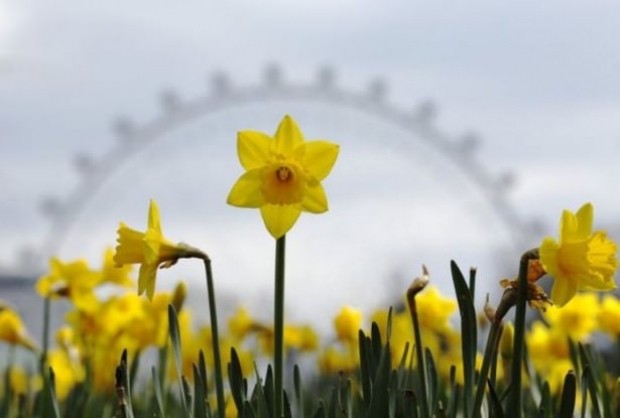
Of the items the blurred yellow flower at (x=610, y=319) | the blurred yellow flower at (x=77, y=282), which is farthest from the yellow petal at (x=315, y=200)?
the blurred yellow flower at (x=610, y=319)

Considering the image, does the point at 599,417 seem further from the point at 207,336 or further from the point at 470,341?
the point at 207,336

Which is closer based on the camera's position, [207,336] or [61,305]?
[207,336]

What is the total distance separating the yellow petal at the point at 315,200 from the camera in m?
1.49

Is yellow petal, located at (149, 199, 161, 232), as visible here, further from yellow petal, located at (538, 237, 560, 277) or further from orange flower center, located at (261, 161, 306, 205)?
yellow petal, located at (538, 237, 560, 277)

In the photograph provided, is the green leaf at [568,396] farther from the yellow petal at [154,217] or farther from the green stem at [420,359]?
the yellow petal at [154,217]

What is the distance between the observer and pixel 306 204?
1.50 m

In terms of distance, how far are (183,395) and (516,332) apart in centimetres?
56

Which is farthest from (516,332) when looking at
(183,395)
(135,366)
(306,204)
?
(135,366)

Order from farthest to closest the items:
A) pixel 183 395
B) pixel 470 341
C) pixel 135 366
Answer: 1. pixel 135 366
2. pixel 183 395
3. pixel 470 341

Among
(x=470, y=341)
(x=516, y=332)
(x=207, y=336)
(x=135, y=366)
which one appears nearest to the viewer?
(x=516, y=332)

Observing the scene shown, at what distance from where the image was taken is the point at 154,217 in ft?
5.11

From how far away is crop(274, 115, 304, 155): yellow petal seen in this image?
151cm

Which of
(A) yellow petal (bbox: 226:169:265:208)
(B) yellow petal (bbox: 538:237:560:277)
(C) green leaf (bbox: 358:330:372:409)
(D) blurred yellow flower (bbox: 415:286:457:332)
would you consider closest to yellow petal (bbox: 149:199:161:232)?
(A) yellow petal (bbox: 226:169:265:208)

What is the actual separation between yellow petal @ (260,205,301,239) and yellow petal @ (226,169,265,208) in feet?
0.09
